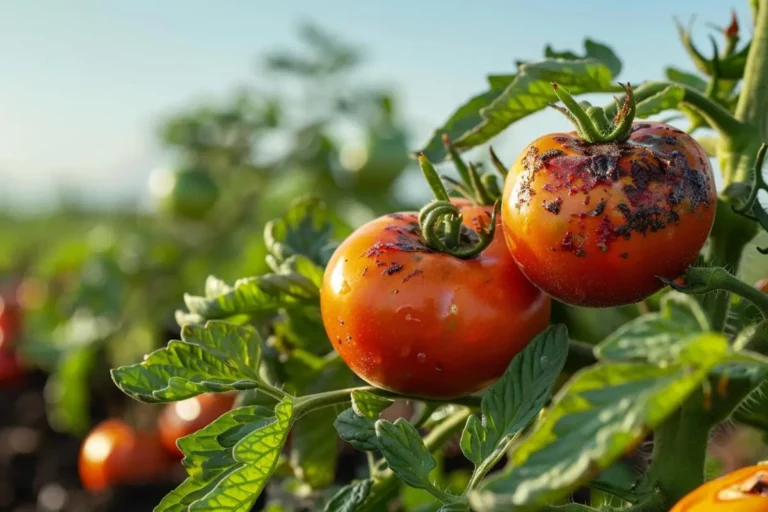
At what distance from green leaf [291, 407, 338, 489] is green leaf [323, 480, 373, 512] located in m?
0.24

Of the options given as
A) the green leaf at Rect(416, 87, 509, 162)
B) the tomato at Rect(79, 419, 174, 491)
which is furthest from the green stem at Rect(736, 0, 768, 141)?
the tomato at Rect(79, 419, 174, 491)

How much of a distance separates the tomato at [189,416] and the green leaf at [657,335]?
6.81ft

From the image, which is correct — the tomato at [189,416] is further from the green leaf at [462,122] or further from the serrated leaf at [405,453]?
the serrated leaf at [405,453]

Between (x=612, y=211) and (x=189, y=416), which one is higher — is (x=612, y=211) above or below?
above

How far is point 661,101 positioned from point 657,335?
0.32 m

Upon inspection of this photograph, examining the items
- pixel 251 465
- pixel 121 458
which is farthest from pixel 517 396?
pixel 121 458

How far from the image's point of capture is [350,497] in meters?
0.73

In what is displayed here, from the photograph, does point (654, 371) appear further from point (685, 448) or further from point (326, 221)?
point (326, 221)

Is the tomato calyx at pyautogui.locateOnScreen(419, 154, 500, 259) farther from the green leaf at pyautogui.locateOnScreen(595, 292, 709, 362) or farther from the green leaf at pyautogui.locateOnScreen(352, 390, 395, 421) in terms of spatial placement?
the green leaf at pyautogui.locateOnScreen(595, 292, 709, 362)

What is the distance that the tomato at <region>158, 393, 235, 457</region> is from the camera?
8.21 feet

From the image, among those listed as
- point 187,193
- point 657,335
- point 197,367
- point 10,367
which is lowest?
point 10,367

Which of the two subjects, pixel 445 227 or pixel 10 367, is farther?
pixel 10 367

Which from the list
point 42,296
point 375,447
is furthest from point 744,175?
point 42,296

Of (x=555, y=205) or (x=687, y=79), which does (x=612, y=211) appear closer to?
(x=555, y=205)
